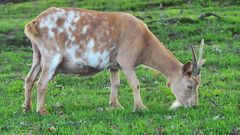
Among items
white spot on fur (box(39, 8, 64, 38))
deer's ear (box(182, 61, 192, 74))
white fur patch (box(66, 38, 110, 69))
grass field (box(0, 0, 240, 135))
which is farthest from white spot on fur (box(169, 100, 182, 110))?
white spot on fur (box(39, 8, 64, 38))

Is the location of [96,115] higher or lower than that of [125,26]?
lower

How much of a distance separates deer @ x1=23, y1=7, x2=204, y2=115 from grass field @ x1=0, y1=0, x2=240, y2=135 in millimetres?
462

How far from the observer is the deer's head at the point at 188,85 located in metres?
10.2

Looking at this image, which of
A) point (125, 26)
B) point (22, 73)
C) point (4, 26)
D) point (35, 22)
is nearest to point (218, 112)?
point (125, 26)

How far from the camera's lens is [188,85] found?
403 inches

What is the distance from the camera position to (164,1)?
100ft

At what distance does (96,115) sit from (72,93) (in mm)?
2845

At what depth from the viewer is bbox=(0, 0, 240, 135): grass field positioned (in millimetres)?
8484

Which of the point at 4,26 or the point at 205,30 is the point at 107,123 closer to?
the point at 205,30

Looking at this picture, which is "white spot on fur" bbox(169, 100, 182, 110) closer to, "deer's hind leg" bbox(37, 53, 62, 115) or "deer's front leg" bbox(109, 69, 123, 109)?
"deer's front leg" bbox(109, 69, 123, 109)

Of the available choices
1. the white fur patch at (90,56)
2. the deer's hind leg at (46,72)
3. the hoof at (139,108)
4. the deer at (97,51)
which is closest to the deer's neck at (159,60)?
the deer at (97,51)

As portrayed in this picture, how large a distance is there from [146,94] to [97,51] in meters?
2.05

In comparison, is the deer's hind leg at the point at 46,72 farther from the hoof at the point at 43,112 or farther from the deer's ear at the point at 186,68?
the deer's ear at the point at 186,68

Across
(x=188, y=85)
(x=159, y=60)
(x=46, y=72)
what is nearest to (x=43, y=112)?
(x=46, y=72)
